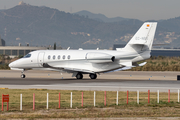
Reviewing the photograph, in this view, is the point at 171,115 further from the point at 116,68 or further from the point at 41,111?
the point at 116,68

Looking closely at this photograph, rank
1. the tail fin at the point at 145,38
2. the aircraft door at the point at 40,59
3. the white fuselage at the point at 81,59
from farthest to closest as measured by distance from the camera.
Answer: the aircraft door at the point at 40,59
the white fuselage at the point at 81,59
the tail fin at the point at 145,38

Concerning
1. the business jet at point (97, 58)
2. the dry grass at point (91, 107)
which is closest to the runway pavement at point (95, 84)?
the business jet at point (97, 58)

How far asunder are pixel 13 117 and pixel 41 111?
218 centimetres

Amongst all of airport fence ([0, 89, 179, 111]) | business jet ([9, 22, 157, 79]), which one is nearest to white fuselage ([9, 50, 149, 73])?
business jet ([9, 22, 157, 79])

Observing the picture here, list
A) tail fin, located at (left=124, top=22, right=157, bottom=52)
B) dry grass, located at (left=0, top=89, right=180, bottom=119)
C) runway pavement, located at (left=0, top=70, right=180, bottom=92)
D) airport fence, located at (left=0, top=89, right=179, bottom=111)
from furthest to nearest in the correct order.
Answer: tail fin, located at (left=124, top=22, right=157, bottom=52) < runway pavement, located at (left=0, top=70, right=180, bottom=92) < airport fence, located at (left=0, top=89, right=179, bottom=111) < dry grass, located at (left=0, top=89, right=180, bottom=119)

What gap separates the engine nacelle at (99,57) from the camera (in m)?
41.2

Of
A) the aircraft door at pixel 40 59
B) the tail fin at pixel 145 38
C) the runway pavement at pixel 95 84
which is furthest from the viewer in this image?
the aircraft door at pixel 40 59

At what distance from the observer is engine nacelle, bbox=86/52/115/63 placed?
4116cm

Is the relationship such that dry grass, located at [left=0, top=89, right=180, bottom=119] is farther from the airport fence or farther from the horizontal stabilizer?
the horizontal stabilizer

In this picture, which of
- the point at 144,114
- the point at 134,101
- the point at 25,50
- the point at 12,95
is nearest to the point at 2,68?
the point at 12,95

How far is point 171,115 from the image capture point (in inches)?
713

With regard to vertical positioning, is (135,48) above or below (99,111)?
above

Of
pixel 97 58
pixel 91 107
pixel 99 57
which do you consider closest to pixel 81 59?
pixel 97 58

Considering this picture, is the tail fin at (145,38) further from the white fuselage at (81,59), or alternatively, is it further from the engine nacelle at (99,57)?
the engine nacelle at (99,57)
